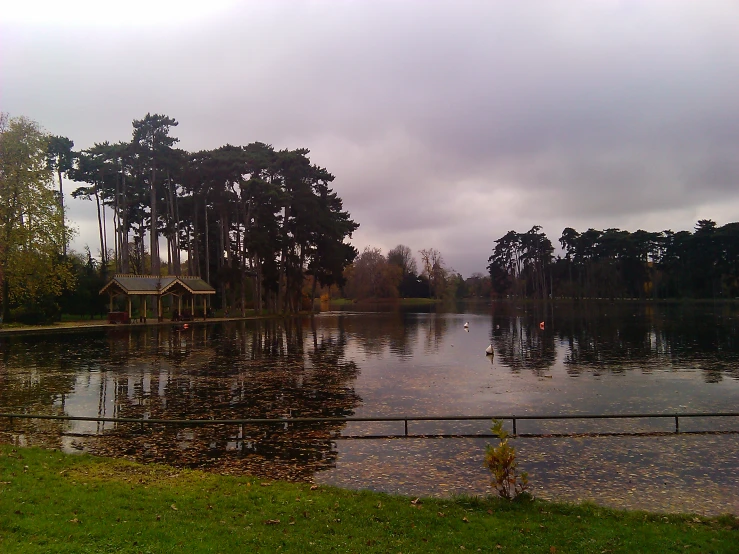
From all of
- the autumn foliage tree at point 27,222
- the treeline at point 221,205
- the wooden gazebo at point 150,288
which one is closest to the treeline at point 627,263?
the treeline at point 221,205

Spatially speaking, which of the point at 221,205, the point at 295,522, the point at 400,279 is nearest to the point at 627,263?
the point at 400,279

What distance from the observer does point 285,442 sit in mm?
11945

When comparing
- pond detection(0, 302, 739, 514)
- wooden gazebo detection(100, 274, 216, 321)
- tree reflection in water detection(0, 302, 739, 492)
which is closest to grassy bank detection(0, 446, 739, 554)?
pond detection(0, 302, 739, 514)

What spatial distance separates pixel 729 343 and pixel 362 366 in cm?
2298

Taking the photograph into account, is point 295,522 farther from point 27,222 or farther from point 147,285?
point 147,285

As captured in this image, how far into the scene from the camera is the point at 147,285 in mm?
49188

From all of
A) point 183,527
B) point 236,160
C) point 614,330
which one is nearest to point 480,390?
point 183,527

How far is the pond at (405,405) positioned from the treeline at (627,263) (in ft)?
249

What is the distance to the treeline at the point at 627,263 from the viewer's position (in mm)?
97125

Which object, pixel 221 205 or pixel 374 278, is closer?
pixel 221 205

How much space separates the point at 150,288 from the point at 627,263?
310 feet

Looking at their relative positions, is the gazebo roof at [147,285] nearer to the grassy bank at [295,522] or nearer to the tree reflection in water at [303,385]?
the tree reflection in water at [303,385]

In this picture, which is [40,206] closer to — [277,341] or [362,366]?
[277,341]

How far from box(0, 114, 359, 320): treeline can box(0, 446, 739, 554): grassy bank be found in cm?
4806
